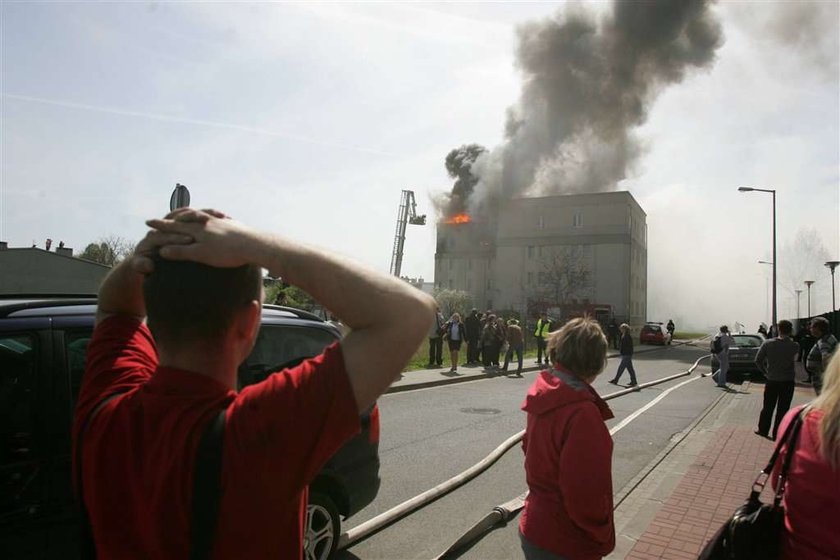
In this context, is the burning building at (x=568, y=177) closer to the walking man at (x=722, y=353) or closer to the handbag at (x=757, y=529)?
the walking man at (x=722, y=353)

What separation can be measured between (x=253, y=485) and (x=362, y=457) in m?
3.05

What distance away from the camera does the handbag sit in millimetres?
2006

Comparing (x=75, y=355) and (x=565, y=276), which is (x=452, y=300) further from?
(x=75, y=355)

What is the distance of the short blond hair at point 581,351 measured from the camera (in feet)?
8.87

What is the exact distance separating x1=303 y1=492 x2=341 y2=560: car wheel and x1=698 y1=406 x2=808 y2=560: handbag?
224 cm

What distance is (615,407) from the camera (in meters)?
11.6

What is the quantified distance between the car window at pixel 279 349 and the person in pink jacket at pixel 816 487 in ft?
8.70

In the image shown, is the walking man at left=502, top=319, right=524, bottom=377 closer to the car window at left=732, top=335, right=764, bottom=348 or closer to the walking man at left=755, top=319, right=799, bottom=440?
Answer: the car window at left=732, top=335, right=764, bottom=348

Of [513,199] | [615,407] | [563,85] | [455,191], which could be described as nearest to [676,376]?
[615,407]

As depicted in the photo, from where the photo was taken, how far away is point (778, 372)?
8555mm

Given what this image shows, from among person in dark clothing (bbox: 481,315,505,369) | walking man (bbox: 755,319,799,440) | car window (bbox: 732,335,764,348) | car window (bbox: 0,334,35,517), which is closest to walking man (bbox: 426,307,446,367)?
person in dark clothing (bbox: 481,315,505,369)

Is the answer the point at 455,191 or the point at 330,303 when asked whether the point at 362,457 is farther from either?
the point at 455,191

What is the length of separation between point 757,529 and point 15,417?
2.97 metres

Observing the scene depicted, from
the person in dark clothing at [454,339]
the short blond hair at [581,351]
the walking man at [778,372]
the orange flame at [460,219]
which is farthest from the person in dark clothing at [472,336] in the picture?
the orange flame at [460,219]
